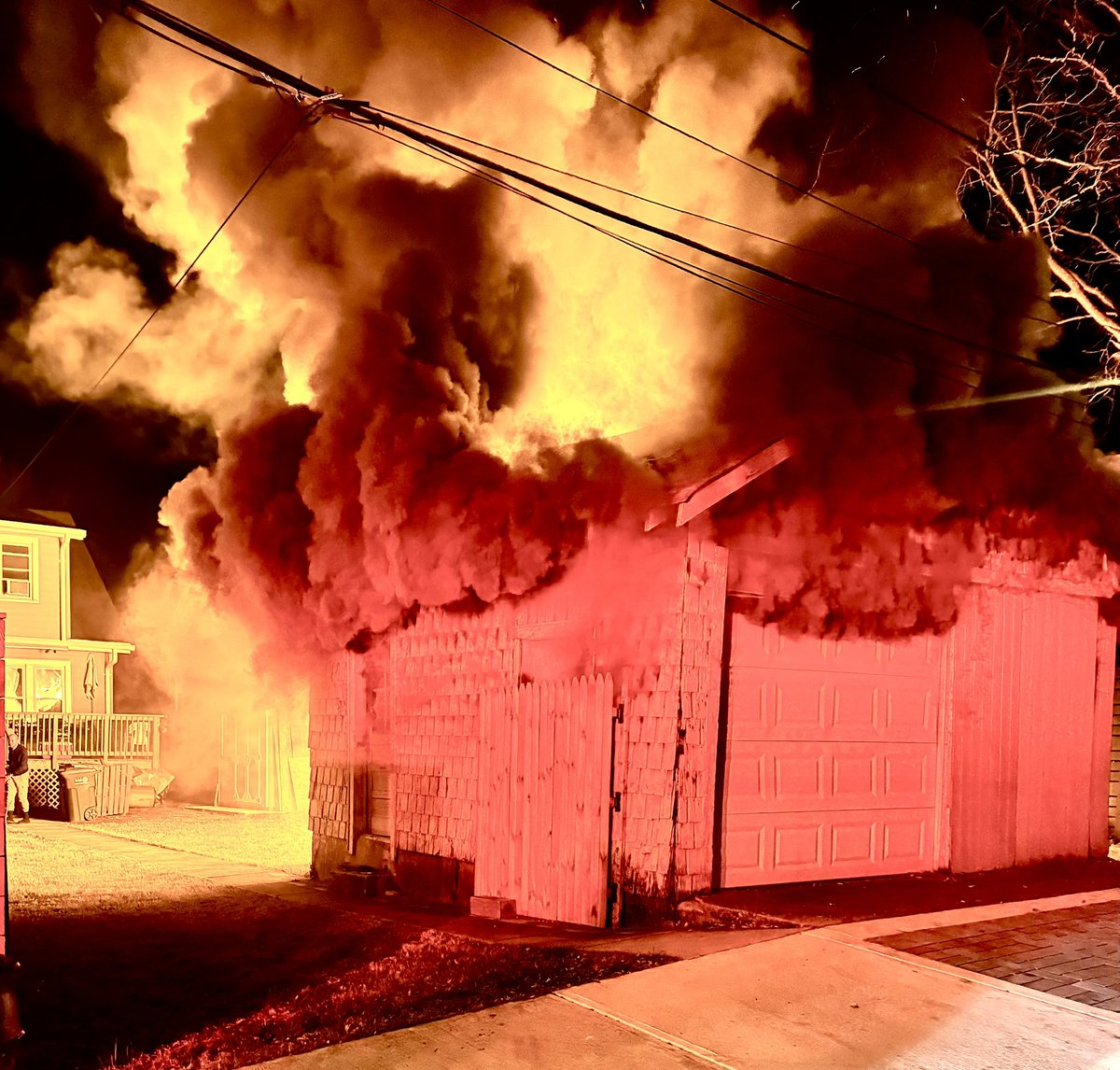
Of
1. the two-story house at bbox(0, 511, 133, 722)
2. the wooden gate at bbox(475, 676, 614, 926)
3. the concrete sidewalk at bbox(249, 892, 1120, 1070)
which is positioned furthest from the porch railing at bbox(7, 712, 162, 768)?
the concrete sidewalk at bbox(249, 892, 1120, 1070)

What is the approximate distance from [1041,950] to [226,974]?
216 inches

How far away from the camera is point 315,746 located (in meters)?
11.9

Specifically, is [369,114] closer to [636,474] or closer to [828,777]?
[636,474]

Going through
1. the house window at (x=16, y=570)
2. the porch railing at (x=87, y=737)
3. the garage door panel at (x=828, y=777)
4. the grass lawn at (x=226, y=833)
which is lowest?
the grass lawn at (x=226, y=833)

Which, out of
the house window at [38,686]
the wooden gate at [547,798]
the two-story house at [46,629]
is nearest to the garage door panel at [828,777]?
the wooden gate at [547,798]

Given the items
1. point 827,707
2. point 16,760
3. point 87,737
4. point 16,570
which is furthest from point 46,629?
point 827,707

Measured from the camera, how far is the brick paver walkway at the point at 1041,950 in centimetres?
591

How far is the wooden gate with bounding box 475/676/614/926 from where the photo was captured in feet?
26.1

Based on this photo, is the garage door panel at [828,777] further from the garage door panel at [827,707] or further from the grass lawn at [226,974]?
the grass lawn at [226,974]

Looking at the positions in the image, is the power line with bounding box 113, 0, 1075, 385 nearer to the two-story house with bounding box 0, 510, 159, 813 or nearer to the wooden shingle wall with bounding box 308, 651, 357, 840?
the wooden shingle wall with bounding box 308, 651, 357, 840

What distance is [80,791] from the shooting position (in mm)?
16812

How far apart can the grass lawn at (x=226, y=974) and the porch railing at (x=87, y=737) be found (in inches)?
346

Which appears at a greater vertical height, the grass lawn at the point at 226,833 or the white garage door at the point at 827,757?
the white garage door at the point at 827,757

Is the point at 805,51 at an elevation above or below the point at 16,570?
above
